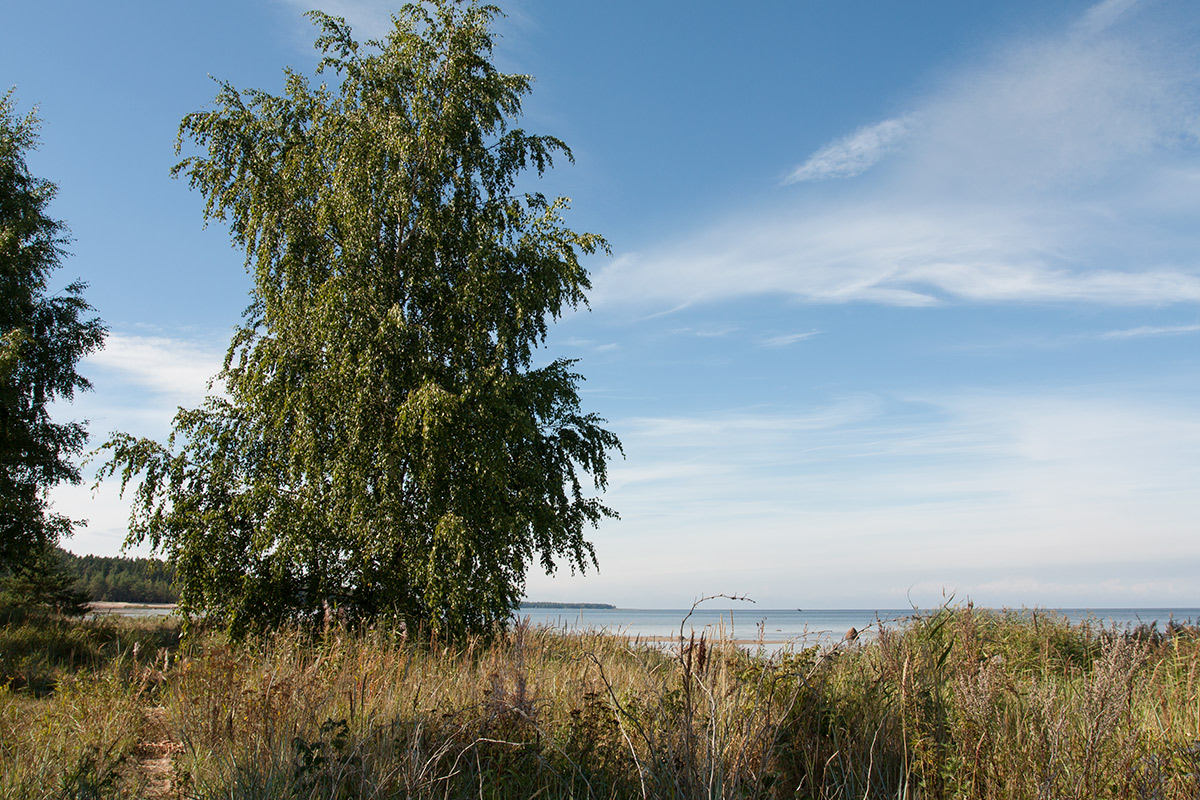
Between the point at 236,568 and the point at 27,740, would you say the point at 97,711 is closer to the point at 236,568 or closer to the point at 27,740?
the point at 27,740

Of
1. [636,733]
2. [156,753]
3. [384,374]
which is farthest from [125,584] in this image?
[636,733]

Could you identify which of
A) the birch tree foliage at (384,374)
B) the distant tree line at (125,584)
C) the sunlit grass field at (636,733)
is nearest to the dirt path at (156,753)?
the sunlit grass field at (636,733)

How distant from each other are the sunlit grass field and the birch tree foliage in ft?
14.0

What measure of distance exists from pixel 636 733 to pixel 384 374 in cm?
838

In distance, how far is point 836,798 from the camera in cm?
352

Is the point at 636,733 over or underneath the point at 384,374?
underneath

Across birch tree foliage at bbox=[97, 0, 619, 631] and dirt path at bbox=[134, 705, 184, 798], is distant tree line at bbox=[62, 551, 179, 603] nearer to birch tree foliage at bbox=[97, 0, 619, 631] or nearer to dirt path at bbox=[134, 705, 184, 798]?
birch tree foliage at bbox=[97, 0, 619, 631]

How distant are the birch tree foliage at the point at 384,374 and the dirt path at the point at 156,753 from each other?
14.6ft

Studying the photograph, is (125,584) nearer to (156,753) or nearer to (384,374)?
(384,374)

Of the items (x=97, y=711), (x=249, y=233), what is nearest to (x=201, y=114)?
(x=249, y=233)

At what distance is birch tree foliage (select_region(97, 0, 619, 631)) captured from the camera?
1082 cm

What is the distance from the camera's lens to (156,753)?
17.8 ft

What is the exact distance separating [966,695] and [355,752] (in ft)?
9.91

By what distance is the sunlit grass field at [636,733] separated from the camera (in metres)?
3.35
